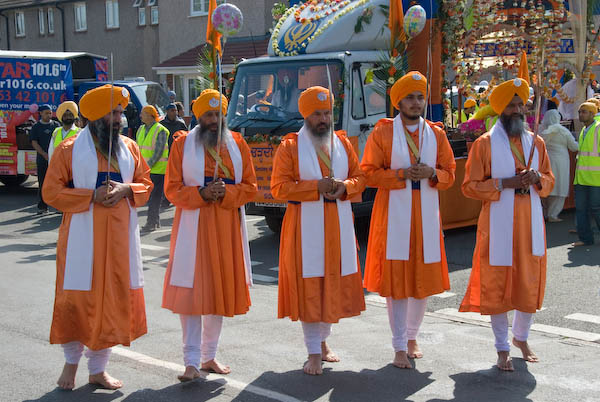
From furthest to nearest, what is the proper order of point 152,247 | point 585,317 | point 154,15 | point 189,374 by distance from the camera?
point 154,15 < point 152,247 < point 585,317 < point 189,374

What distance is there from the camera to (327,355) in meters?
5.95

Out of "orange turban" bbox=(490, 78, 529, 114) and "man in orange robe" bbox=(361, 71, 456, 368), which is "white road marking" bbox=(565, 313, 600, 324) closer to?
"man in orange robe" bbox=(361, 71, 456, 368)

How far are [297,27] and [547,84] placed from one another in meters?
4.95

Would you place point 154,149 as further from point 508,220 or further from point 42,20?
point 42,20

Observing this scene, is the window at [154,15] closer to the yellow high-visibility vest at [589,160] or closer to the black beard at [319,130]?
the yellow high-visibility vest at [589,160]

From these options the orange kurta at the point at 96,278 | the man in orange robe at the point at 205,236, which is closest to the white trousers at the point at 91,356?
the orange kurta at the point at 96,278

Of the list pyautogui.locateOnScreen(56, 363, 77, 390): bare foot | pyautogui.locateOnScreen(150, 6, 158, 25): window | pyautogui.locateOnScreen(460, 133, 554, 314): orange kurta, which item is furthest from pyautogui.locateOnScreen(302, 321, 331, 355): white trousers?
pyautogui.locateOnScreen(150, 6, 158, 25): window

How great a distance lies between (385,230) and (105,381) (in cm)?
219

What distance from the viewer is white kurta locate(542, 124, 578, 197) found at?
40.2ft

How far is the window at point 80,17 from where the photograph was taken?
37.0 meters

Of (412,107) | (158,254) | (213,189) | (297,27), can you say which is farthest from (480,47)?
(213,189)

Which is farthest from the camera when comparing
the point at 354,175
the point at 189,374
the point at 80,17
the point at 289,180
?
the point at 80,17

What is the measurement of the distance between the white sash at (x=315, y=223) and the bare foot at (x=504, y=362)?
1168mm

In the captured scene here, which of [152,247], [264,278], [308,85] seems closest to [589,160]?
[308,85]
